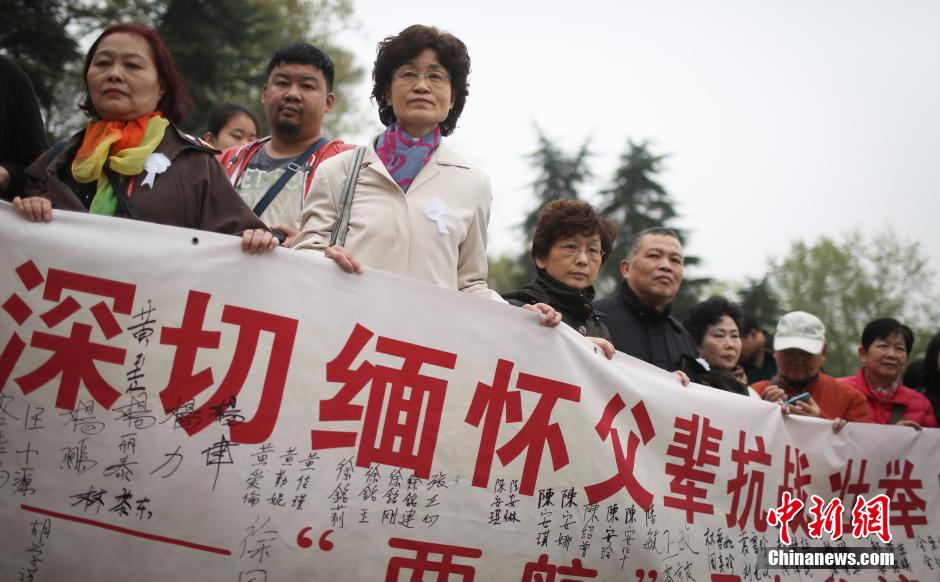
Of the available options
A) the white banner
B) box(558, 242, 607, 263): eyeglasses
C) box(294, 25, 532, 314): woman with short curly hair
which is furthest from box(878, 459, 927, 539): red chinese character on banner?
box(294, 25, 532, 314): woman with short curly hair

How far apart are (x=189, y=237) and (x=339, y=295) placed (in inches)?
21.2

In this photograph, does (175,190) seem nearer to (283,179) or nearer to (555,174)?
(283,179)

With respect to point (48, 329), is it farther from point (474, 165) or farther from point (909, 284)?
point (909, 284)

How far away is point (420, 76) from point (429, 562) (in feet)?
6.46

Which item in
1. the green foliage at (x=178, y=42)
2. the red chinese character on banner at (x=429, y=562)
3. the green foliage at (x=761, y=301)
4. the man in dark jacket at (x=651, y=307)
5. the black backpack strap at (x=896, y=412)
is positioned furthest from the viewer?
the green foliage at (x=761, y=301)

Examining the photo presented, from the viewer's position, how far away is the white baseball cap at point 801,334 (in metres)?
5.01

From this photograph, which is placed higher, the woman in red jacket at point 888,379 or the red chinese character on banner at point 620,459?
the woman in red jacket at point 888,379

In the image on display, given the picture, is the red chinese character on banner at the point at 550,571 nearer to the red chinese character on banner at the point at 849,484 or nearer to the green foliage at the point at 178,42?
the red chinese character on banner at the point at 849,484

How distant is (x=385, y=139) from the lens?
11.0 ft

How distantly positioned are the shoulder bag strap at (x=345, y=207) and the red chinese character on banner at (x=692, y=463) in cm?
171

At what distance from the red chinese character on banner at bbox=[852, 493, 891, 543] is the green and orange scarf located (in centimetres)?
390

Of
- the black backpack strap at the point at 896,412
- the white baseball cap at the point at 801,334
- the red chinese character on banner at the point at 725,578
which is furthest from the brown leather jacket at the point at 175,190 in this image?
the black backpack strap at the point at 896,412

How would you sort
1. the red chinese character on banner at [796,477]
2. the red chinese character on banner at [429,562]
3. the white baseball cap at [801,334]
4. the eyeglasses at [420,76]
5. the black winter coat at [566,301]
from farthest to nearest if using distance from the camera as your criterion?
1. the white baseball cap at [801,334]
2. the red chinese character on banner at [796,477]
3. the black winter coat at [566,301]
4. the eyeglasses at [420,76]
5. the red chinese character on banner at [429,562]

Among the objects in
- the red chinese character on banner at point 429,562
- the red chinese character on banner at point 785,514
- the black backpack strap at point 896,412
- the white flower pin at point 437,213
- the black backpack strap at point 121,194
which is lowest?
the red chinese character on banner at point 429,562
